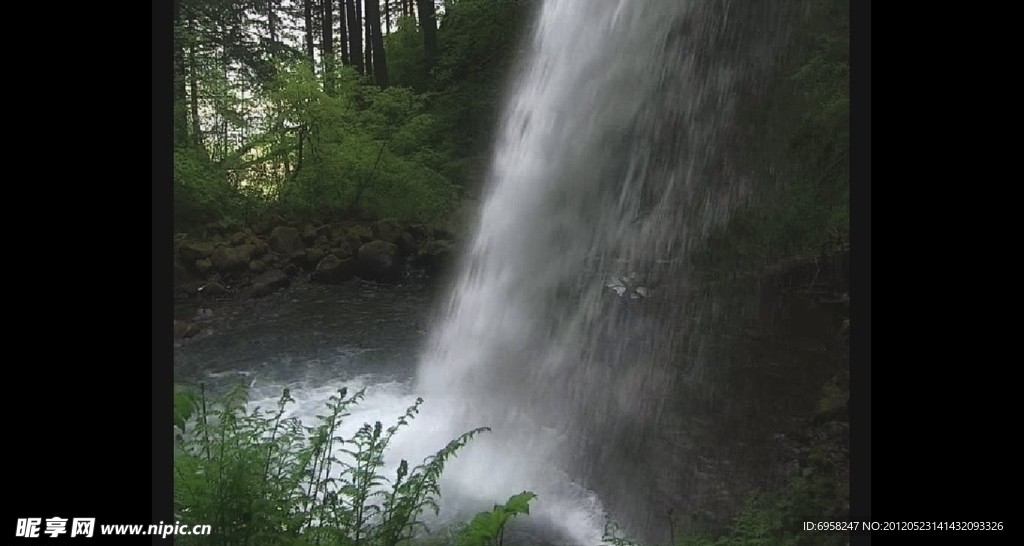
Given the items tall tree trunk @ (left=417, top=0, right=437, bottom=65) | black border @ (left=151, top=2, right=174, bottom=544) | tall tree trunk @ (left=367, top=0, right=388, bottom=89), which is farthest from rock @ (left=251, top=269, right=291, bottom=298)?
black border @ (left=151, top=2, right=174, bottom=544)

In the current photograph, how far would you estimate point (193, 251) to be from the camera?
10945mm

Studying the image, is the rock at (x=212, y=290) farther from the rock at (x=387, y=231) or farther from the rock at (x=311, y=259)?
the rock at (x=387, y=231)

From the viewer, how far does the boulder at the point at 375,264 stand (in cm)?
1146

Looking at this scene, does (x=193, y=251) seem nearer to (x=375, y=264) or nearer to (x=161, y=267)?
(x=375, y=264)

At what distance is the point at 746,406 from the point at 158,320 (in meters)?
5.32

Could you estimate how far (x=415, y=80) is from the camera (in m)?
17.7

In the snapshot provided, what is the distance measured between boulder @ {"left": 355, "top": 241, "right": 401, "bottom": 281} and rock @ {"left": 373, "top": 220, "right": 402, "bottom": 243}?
0.56 m

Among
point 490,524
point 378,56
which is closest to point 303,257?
point 378,56

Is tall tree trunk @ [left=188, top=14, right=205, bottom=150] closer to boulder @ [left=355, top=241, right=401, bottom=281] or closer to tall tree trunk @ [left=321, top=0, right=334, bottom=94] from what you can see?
tall tree trunk @ [left=321, top=0, right=334, bottom=94]

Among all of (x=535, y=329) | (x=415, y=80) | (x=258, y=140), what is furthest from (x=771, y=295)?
(x=415, y=80)

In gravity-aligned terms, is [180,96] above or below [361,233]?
above

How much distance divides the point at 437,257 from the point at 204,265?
12.7 ft

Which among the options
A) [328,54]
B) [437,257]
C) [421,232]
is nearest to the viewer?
[437,257]

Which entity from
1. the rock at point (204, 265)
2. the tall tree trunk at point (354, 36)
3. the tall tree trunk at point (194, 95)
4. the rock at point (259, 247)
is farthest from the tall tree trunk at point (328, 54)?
the rock at point (204, 265)
